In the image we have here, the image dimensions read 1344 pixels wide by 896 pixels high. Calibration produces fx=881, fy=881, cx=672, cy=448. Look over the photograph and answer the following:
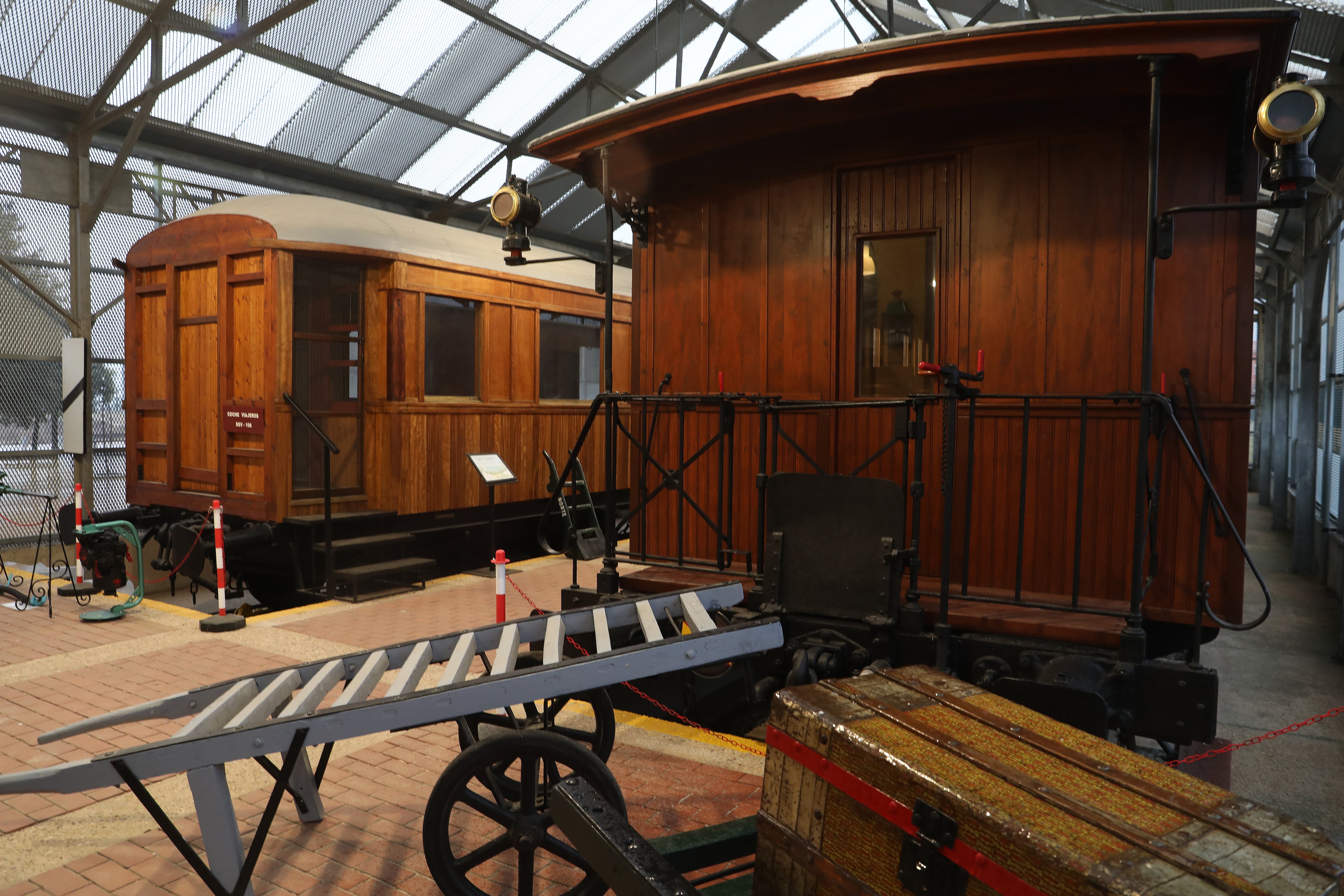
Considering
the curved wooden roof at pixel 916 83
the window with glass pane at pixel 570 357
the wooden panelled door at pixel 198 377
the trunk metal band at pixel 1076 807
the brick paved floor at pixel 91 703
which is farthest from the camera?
the window with glass pane at pixel 570 357

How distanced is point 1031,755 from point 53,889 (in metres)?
3.37

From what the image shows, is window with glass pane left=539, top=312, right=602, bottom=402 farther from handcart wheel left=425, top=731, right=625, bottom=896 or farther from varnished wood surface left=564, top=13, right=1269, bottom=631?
handcart wheel left=425, top=731, right=625, bottom=896

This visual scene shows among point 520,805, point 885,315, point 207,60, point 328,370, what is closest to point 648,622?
point 520,805

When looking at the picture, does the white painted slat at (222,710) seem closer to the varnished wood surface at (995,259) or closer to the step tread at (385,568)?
the varnished wood surface at (995,259)

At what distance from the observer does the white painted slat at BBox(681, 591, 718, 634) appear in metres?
3.52

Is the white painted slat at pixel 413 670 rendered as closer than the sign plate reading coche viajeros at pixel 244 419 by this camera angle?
Yes

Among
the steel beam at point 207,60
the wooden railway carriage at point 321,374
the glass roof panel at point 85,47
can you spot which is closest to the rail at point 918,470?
the wooden railway carriage at point 321,374

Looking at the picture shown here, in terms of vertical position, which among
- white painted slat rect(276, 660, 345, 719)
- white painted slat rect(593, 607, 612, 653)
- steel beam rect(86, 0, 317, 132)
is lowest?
white painted slat rect(276, 660, 345, 719)

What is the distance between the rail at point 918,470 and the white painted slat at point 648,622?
120cm

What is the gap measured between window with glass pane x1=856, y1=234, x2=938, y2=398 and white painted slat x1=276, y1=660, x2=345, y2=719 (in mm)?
3281

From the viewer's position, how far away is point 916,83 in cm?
431

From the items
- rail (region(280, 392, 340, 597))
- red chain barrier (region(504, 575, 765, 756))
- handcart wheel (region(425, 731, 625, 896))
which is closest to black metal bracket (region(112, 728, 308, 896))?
handcart wheel (region(425, 731, 625, 896))

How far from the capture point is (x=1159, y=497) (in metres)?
4.29

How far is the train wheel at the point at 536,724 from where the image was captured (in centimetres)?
325
